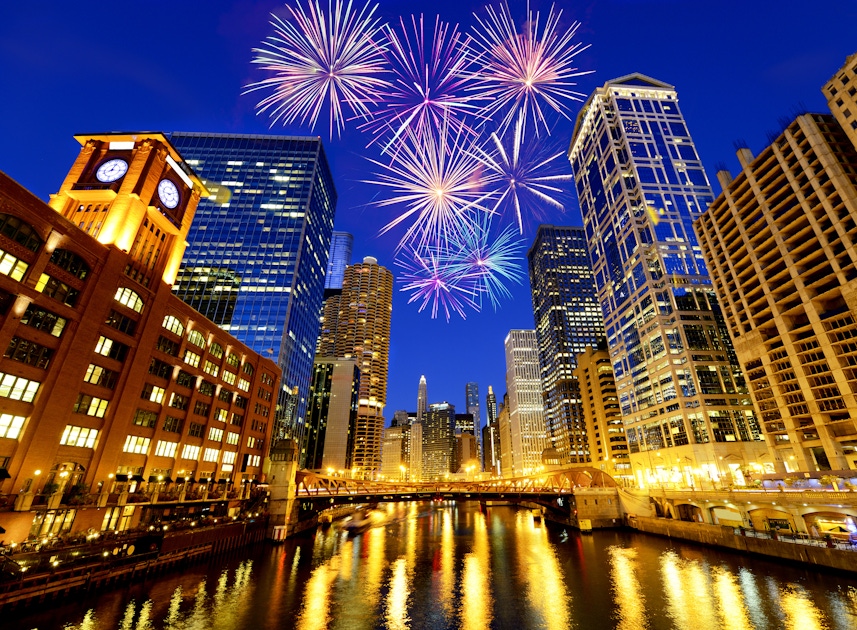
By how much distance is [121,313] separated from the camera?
46562mm

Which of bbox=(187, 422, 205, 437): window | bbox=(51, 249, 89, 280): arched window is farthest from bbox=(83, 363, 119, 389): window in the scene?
bbox=(187, 422, 205, 437): window

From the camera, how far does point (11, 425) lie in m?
34.1

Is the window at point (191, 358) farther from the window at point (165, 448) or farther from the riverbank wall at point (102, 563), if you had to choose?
the riverbank wall at point (102, 563)

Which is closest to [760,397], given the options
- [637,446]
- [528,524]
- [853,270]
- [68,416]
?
[853,270]

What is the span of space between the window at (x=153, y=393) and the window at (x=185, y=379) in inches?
137

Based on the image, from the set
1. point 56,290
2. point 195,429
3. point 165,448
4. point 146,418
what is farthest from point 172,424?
point 56,290

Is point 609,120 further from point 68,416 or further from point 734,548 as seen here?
point 68,416

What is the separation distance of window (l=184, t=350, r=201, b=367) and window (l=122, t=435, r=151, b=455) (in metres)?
12.6

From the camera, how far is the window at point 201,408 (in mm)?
60631

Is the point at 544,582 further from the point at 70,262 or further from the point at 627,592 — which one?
the point at 70,262

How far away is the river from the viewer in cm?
2748

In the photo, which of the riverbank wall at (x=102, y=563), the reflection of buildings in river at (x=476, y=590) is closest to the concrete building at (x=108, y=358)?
the riverbank wall at (x=102, y=563)

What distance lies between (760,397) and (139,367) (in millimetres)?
114253

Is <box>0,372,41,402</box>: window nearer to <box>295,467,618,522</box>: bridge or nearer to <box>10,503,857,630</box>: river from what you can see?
<box>10,503,857,630</box>: river
